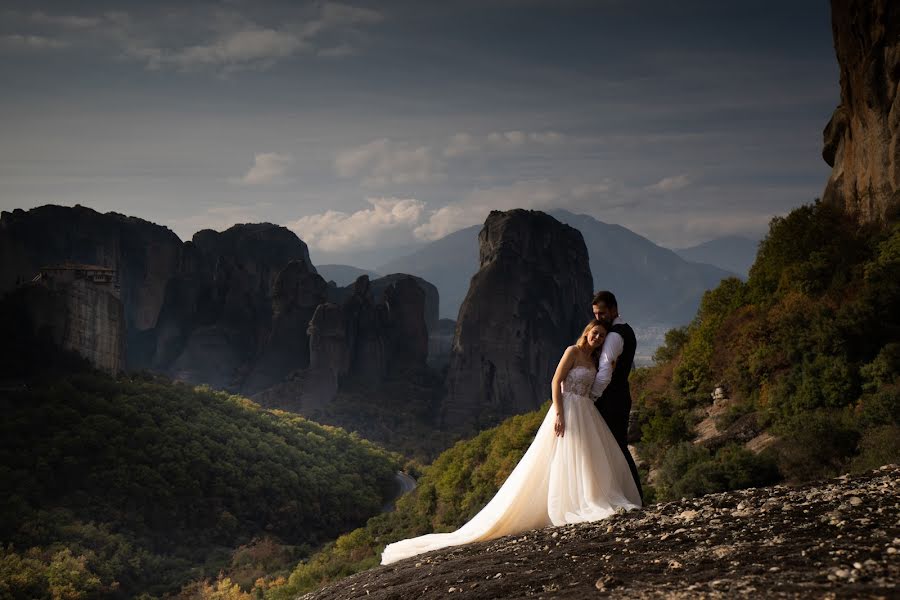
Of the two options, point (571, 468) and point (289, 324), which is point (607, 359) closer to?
point (571, 468)

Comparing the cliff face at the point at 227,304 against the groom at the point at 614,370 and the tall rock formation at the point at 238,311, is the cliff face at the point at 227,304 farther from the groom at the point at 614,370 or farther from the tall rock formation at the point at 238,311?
the groom at the point at 614,370

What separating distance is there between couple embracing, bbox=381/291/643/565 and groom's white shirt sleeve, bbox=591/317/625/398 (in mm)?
13

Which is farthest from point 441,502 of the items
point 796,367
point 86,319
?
Answer: point 86,319

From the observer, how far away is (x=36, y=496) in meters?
50.4

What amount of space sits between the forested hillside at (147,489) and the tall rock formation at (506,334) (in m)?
44.7

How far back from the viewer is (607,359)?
1038 cm

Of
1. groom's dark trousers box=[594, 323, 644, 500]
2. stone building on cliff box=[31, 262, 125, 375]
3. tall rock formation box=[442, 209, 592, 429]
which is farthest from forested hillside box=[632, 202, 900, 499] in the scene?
tall rock formation box=[442, 209, 592, 429]

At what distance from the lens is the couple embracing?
1036cm

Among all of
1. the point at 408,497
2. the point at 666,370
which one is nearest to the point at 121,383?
the point at 408,497

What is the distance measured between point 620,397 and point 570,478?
4.19 feet

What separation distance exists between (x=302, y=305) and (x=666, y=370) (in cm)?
11250

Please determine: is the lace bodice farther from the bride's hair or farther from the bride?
the bride's hair

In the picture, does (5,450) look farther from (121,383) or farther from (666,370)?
(666,370)

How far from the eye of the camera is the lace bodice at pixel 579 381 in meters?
10.4
